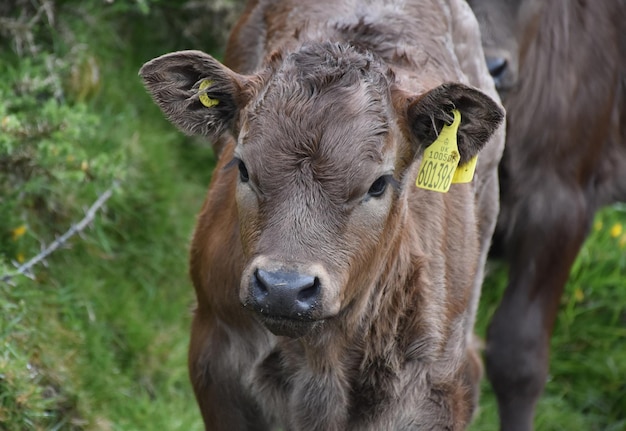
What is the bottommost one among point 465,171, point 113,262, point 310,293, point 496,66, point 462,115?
point 113,262

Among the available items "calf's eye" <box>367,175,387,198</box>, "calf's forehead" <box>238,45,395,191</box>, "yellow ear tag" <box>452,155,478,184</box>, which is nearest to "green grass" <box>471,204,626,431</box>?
"yellow ear tag" <box>452,155,478,184</box>

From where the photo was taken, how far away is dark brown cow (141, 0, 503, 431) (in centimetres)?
434

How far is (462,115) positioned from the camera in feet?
15.5

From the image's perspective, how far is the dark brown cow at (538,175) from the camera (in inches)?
282

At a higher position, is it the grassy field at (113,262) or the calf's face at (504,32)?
the calf's face at (504,32)

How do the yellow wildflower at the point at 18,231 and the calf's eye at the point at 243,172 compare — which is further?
the yellow wildflower at the point at 18,231

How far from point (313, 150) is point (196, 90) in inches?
26.1

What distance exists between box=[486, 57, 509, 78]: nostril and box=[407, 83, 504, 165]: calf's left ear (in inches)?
76.1

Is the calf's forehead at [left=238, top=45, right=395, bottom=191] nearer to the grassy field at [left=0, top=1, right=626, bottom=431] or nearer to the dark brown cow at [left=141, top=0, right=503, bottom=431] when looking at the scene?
the dark brown cow at [left=141, top=0, right=503, bottom=431]

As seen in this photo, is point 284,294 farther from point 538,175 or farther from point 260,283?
point 538,175

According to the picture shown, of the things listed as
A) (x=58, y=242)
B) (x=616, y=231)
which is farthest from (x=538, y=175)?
(x=58, y=242)

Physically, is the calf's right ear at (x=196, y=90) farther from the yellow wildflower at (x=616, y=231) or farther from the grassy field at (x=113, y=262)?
the yellow wildflower at (x=616, y=231)

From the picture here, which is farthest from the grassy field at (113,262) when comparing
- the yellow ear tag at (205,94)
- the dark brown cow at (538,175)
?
the yellow ear tag at (205,94)

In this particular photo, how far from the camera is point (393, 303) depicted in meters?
4.98
